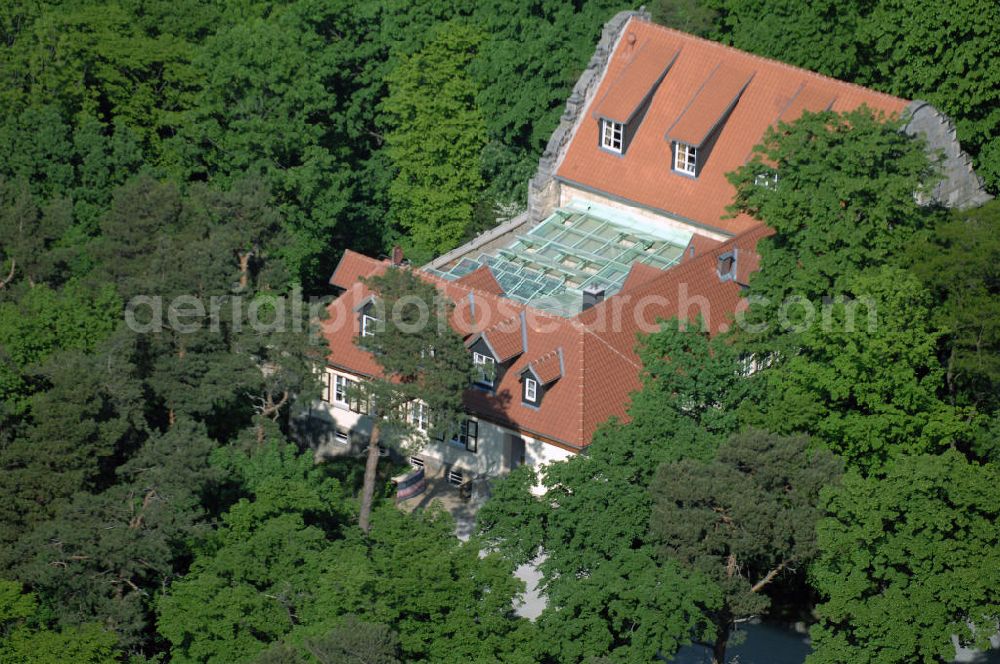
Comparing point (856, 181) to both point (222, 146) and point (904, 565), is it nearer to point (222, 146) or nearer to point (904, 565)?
point (904, 565)

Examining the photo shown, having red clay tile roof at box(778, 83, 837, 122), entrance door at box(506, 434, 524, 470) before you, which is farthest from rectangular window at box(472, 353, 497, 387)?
red clay tile roof at box(778, 83, 837, 122)

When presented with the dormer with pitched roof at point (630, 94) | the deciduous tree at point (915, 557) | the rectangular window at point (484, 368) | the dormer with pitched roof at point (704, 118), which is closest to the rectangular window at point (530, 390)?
the rectangular window at point (484, 368)

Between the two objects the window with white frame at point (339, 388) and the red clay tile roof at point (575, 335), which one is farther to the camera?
the window with white frame at point (339, 388)

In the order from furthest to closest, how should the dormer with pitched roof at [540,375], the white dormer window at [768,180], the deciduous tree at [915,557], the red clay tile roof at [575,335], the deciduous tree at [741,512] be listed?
the red clay tile roof at [575,335]
the dormer with pitched roof at [540,375]
the white dormer window at [768,180]
the deciduous tree at [741,512]
the deciduous tree at [915,557]

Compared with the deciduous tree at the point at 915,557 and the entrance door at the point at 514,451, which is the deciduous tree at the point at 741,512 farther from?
the entrance door at the point at 514,451

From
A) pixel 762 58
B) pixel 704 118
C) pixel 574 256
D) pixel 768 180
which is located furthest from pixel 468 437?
pixel 762 58

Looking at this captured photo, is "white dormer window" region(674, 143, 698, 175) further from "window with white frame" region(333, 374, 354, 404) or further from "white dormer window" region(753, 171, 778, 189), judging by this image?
"window with white frame" region(333, 374, 354, 404)

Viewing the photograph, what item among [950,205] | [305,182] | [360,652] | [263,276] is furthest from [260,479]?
[950,205]

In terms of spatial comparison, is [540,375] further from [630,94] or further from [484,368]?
[630,94]
